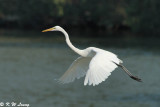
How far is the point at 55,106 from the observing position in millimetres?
18625

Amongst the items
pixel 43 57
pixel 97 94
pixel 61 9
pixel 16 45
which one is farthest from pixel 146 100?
pixel 61 9

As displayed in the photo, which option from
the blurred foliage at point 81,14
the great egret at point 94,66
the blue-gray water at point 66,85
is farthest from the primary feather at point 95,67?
the blurred foliage at point 81,14

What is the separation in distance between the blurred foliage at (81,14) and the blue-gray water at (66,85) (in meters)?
13.2

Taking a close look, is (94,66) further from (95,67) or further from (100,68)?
(100,68)

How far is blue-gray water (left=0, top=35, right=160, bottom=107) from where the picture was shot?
1953 centimetres

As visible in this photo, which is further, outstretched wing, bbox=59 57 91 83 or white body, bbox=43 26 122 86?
outstretched wing, bbox=59 57 91 83

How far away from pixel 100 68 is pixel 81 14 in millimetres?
50265

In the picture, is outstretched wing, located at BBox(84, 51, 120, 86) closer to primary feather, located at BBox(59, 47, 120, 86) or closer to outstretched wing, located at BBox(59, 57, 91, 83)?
primary feather, located at BBox(59, 47, 120, 86)

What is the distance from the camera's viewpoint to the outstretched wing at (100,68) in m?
7.40

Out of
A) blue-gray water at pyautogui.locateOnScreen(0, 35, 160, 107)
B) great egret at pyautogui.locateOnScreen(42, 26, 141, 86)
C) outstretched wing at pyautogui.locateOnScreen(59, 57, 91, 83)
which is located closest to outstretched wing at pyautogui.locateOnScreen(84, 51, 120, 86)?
great egret at pyautogui.locateOnScreen(42, 26, 141, 86)

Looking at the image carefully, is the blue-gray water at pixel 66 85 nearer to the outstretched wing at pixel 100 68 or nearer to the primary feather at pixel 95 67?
the primary feather at pixel 95 67

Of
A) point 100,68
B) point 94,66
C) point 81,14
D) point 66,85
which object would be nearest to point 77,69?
point 94,66

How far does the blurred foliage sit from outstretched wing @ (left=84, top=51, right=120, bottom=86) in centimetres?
3740

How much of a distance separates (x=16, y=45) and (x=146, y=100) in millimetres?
19700
